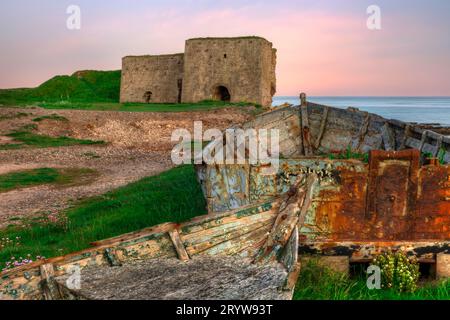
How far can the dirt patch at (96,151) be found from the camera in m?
11.9

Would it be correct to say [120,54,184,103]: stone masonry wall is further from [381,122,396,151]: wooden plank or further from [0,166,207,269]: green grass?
[381,122,396,151]: wooden plank

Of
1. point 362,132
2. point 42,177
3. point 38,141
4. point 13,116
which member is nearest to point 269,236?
point 362,132

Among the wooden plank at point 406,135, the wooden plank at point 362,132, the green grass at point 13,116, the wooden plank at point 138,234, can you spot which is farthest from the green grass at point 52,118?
the wooden plank at point 138,234

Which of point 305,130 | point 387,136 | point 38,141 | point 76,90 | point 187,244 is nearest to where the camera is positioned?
point 187,244

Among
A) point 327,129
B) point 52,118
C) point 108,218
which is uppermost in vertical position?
point 52,118

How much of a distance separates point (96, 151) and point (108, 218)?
473 inches

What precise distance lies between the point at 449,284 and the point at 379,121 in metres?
5.97

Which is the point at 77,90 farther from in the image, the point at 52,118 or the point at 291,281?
the point at 291,281

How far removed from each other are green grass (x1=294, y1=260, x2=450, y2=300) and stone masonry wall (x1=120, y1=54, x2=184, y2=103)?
111 ft

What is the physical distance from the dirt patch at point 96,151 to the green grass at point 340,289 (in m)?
6.65

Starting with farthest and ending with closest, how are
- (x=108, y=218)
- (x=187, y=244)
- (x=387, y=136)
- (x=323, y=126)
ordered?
(x=323, y=126), (x=387, y=136), (x=108, y=218), (x=187, y=244)

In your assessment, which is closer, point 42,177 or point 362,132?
point 362,132

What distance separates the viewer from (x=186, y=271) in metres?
4.81

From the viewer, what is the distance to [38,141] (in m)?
21.9
